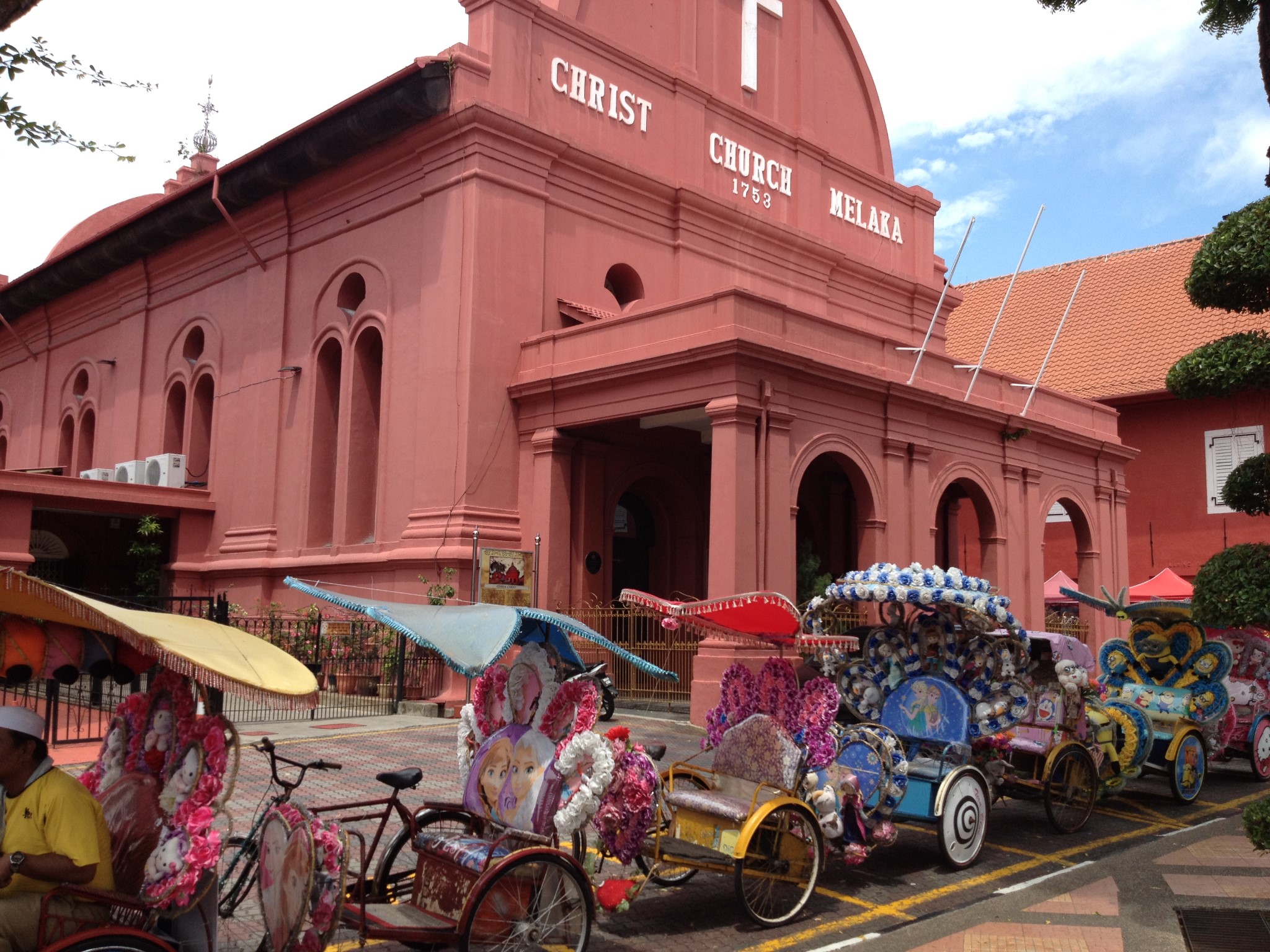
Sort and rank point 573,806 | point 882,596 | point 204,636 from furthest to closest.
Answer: point 882,596 < point 573,806 < point 204,636

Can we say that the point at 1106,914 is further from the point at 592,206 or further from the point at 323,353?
the point at 323,353

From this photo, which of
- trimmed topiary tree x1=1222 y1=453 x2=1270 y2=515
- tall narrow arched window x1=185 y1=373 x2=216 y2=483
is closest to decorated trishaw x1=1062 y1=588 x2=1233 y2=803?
trimmed topiary tree x1=1222 y1=453 x2=1270 y2=515

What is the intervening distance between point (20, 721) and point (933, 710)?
20.5ft

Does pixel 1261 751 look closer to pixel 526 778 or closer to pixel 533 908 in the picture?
pixel 526 778

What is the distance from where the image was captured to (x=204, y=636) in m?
4.71

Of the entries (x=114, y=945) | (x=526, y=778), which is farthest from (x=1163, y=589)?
(x=114, y=945)

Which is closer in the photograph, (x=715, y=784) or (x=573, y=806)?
(x=573, y=806)

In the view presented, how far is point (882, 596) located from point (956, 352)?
2939cm

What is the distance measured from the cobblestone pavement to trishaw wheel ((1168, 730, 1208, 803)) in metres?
0.15

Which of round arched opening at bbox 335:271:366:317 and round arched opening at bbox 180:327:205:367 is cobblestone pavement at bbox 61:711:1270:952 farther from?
round arched opening at bbox 180:327:205:367

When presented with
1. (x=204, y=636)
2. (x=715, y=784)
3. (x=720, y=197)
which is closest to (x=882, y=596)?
(x=715, y=784)

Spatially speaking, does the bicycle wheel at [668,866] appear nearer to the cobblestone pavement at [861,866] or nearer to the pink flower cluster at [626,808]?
the cobblestone pavement at [861,866]

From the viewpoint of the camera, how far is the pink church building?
57.4ft

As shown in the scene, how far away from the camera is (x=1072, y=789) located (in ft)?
31.1
